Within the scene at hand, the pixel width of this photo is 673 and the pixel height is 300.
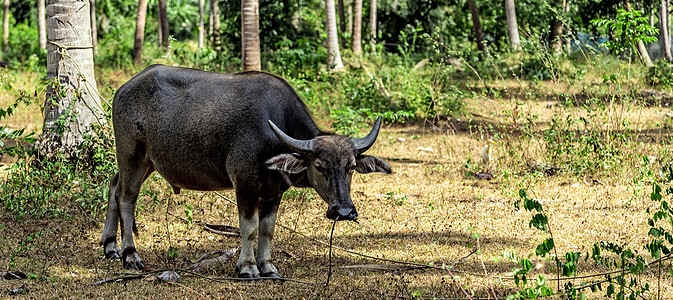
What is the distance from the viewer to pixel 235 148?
495cm

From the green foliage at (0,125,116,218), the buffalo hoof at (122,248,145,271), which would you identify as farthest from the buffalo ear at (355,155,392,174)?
the green foliage at (0,125,116,218)

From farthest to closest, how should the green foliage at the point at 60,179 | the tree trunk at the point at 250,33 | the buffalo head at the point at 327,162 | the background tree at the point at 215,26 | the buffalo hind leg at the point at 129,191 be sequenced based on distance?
1. the background tree at the point at 215,26
2. the tree trunk at the point at 250,33
3. the green foliage at the point at 60,179
4. the buffalo hind leg at the point at 129,191
5. the buffalo head at the point at 327,162

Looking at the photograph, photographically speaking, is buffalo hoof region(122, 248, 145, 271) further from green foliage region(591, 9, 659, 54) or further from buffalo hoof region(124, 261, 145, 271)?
green foliage region(591, 9, 659, 54)

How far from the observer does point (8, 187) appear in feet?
23.3

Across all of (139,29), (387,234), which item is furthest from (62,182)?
(139,29)

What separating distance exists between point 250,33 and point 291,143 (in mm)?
6846

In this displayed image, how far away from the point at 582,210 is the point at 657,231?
3596 mm

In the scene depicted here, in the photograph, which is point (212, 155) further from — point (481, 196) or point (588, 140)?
point (588, 140)

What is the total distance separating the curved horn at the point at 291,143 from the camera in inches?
181

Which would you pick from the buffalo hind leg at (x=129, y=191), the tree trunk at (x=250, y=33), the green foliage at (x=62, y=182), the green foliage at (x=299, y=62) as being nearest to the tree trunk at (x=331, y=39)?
the green foliage at (x=299, y=62)

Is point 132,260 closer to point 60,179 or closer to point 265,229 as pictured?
point 265,229

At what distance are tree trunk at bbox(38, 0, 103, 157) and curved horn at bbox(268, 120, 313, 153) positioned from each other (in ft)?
11.0

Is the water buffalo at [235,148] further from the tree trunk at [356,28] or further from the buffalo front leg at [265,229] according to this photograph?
the tree trunk at [356,28]

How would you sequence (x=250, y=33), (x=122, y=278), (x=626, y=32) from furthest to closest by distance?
(x=250, y=33)
(x=626, y=32)
(x=122, y=278)
